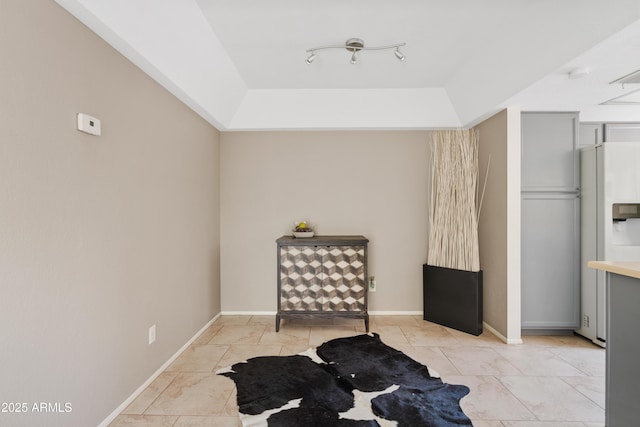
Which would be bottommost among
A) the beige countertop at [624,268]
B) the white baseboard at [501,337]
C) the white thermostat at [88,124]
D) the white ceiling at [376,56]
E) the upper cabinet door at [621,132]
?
the white baseboard at [501,337]

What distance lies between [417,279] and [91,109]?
3457mm

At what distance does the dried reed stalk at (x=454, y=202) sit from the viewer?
3.21m

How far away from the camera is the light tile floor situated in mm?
1883

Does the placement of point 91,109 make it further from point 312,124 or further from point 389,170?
point 389,170

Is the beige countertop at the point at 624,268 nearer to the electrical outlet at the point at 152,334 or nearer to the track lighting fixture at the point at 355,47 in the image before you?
the track lighting fixture at the point at 355,47

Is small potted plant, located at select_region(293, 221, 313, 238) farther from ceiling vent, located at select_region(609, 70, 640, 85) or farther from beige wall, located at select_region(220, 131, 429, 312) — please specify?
ceiling vent, located at select_region(609, 70, 640, 85)

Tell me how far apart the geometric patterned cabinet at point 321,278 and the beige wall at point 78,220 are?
1.07 m

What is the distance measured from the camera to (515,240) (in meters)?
2.88

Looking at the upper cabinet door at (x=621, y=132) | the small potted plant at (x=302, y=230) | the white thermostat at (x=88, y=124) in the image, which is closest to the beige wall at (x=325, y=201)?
the small potted plant at (x=302, y=230)

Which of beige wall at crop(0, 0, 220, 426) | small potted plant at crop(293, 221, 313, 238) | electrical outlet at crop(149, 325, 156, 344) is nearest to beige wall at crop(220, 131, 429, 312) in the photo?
small potted plant at crop(293, 221, 313, 238)

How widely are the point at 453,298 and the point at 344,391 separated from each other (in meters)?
1.74

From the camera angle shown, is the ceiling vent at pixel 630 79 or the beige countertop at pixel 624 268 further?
the ceiling vent at pixel 630 79

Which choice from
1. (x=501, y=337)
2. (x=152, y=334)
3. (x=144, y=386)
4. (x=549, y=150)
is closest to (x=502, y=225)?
(x=549, y=150)

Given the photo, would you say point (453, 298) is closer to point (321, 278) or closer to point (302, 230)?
point (321, 278)
